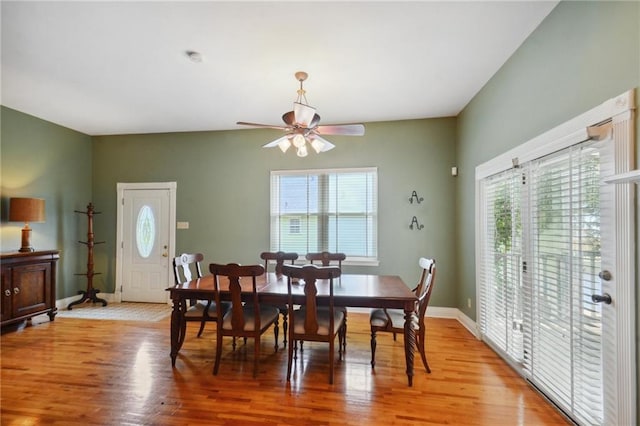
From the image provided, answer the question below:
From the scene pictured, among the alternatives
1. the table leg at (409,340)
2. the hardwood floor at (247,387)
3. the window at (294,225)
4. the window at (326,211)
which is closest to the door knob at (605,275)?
the hardwood floor at (247,387)

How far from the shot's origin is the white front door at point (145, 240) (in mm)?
5023

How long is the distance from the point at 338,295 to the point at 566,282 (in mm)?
1626

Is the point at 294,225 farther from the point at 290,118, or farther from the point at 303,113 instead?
the point at 303,113

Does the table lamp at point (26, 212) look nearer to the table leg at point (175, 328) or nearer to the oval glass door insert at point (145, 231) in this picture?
the oval glass door insert at point (145, 231)

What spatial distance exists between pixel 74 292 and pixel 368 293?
513cm

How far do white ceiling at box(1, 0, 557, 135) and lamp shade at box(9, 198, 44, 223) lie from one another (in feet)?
4.17

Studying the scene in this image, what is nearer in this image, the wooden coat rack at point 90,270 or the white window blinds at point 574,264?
the white window blinds at point 574,264

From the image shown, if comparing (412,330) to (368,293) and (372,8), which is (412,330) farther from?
(372,8)

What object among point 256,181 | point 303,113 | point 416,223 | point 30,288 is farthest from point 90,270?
point 416,223

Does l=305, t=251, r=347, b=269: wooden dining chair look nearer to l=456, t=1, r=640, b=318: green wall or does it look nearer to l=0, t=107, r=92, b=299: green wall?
l=456, t=1, r=640, b=318: green wall

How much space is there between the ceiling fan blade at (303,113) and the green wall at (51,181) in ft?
13.8

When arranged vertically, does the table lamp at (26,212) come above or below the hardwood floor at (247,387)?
above

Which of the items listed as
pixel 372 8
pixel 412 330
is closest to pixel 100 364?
pixel 412 330

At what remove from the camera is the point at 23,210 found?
384 cm
